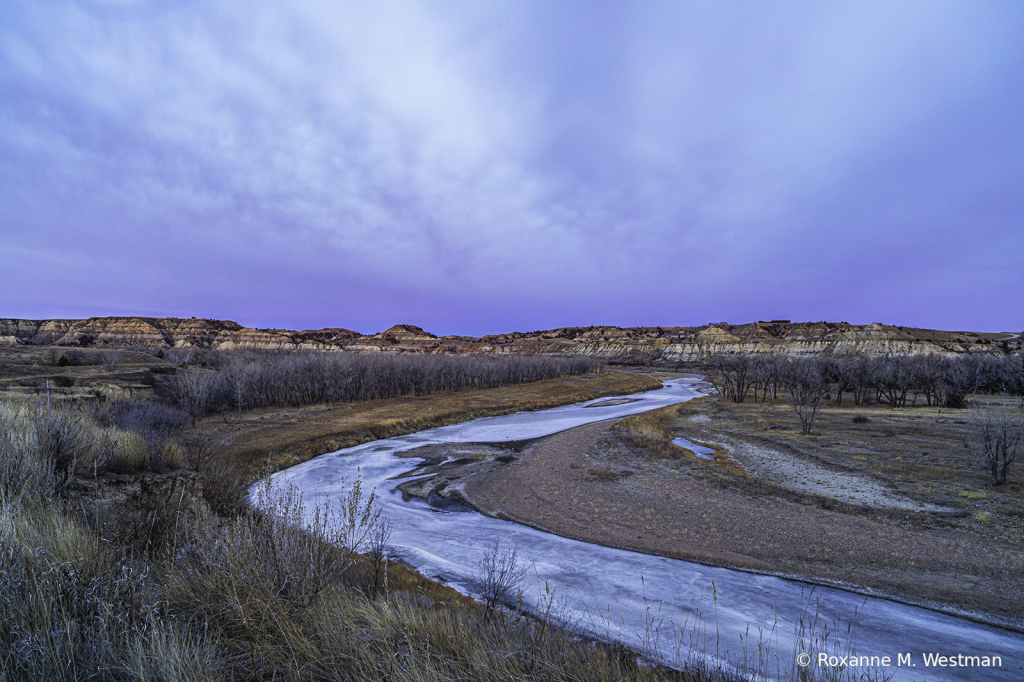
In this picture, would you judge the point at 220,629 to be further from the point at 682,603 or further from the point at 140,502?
the point at 682,603

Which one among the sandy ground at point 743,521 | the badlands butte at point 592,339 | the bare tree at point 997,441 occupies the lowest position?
the sandy ground at point 743,521

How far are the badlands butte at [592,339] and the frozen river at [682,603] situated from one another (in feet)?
268

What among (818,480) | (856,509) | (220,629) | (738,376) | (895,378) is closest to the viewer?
(220,629)

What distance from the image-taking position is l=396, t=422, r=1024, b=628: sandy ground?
27.5 ft

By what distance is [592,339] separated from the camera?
14225cm

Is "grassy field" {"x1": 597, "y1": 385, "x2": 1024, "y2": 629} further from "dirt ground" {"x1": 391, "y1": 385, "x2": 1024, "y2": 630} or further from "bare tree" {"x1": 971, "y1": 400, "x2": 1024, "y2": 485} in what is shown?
"bare tree" {"x1": 971, "y1": 400, "x2": 1024, "y2": 485}

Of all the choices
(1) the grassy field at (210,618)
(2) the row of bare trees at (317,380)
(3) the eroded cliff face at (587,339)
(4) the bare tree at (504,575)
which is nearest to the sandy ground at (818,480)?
(4) the bare tree at (504,575)

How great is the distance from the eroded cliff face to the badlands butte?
0.16 meters

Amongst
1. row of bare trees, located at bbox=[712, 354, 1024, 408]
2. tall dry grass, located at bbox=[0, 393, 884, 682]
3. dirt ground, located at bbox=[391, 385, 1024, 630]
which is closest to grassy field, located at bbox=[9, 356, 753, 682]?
tall dry grass, located at bbox=[0, 393, 884, 682]

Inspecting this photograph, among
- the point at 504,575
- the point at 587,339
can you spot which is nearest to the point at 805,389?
the point at 504,575

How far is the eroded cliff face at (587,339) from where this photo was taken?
276ft

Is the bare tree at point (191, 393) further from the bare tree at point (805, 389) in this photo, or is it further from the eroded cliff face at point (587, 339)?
the eroded cliff face at point (587, 339)

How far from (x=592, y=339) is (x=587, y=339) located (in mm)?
2147

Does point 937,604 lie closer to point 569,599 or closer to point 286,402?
point 569,599
